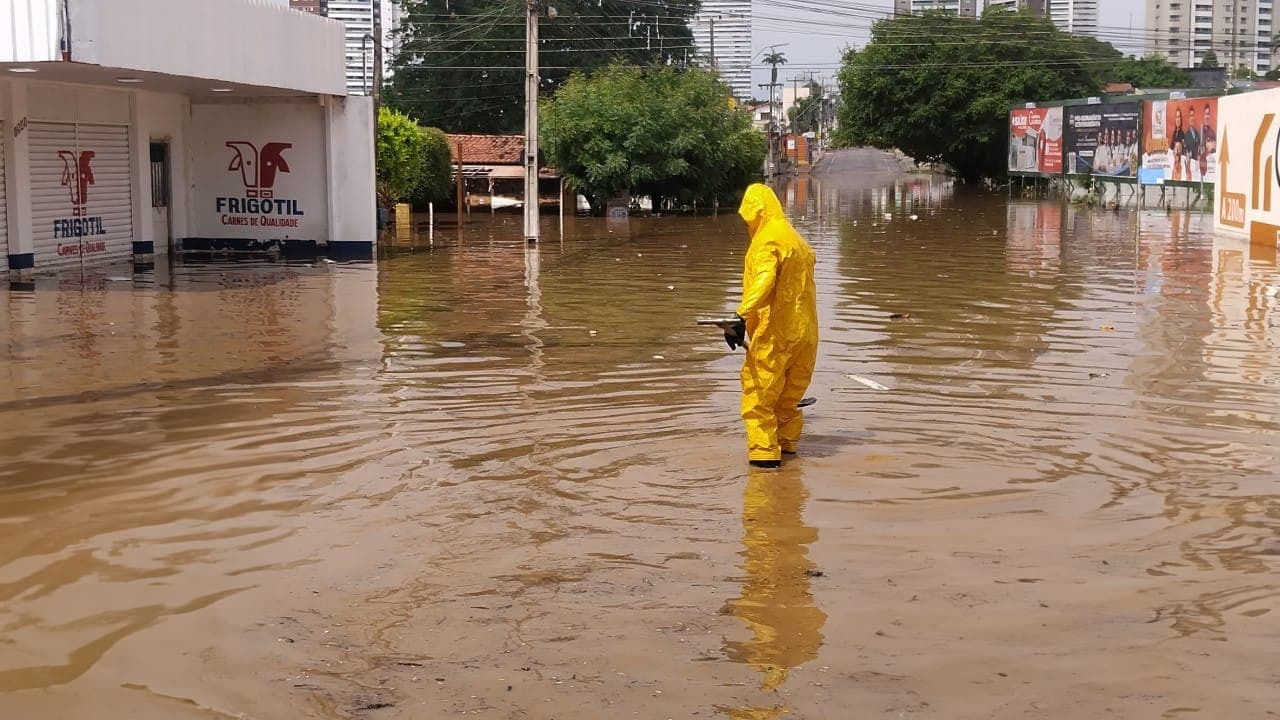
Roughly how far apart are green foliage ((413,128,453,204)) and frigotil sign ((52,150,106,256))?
65.5 feet

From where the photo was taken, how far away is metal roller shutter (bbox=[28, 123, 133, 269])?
21016 millimetres

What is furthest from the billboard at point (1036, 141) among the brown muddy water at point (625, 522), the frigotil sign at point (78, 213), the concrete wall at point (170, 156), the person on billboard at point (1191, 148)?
the brown muddy water at point (625, 522)

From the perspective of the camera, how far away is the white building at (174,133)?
17.3 metres

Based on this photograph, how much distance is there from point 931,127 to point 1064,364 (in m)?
55.1

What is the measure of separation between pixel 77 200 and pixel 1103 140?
3269 cm

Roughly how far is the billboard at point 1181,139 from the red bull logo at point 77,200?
24061mm

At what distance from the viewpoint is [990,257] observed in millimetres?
23938

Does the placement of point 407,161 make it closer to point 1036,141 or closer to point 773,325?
point 1036,141

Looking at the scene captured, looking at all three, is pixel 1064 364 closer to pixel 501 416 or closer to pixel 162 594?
pixel 501 416

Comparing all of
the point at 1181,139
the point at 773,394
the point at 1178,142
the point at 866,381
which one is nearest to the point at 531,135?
the point at 866,381

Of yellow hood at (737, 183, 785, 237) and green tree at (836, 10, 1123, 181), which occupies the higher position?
green tree at (836, 10, 1123, 181)

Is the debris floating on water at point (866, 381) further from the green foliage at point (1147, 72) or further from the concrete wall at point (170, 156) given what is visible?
the green foliage at point (1147, 72)

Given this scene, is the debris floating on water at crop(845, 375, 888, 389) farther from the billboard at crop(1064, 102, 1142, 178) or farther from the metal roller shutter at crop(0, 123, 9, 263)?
the billboard at crop(1064, 102, 1142, 178)

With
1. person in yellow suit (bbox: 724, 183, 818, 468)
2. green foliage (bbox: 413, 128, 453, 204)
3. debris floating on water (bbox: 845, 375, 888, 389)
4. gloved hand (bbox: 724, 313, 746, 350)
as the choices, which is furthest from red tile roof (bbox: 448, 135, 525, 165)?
gloved hand (bbox: 724, 313, 746, 350)
